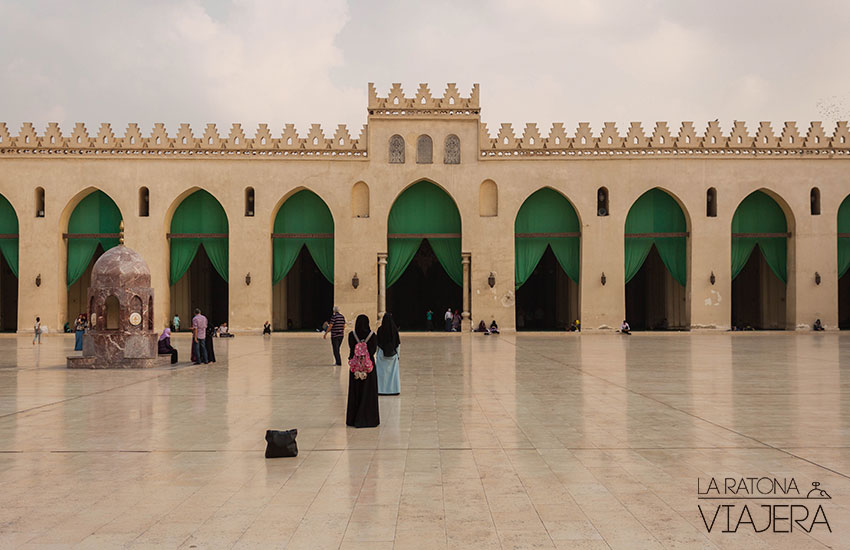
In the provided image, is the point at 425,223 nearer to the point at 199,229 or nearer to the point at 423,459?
the point at 199,229

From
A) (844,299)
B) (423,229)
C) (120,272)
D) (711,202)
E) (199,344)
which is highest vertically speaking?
(711,202)

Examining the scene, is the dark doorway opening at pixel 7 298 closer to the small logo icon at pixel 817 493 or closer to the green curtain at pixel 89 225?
the green curtain at pixel 89 225

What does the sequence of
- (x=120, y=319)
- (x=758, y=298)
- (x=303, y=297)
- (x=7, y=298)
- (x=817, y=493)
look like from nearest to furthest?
(x=817, y=493) < (x=120, y=319) < (x=758, y=298) < (x=7, y=298) < (x=303, y=297)

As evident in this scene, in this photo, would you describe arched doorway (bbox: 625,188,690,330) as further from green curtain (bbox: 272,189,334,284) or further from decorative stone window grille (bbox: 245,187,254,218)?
decorative stone window grille (bbox: 245,187,254,218)

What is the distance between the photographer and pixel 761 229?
2777 centimetres

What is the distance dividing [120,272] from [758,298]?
85.1 ft

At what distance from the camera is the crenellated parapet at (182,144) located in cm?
2684

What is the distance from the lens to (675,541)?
4012mm

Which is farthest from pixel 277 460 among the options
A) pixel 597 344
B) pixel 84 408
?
pixel 597 344

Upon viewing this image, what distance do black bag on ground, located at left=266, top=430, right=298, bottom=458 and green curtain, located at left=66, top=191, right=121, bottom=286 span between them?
23.7m

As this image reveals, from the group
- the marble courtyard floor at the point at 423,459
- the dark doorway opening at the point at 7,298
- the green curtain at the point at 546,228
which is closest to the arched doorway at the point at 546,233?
the green curtain at the point at 546,228

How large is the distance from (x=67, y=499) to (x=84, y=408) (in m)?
4.49

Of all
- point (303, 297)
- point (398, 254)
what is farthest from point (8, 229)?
point (398, 254)

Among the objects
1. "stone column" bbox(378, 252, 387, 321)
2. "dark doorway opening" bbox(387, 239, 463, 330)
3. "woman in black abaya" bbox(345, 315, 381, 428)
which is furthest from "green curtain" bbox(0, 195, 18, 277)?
"woman in black abaya" bbox(345, 315, 381, 428)
